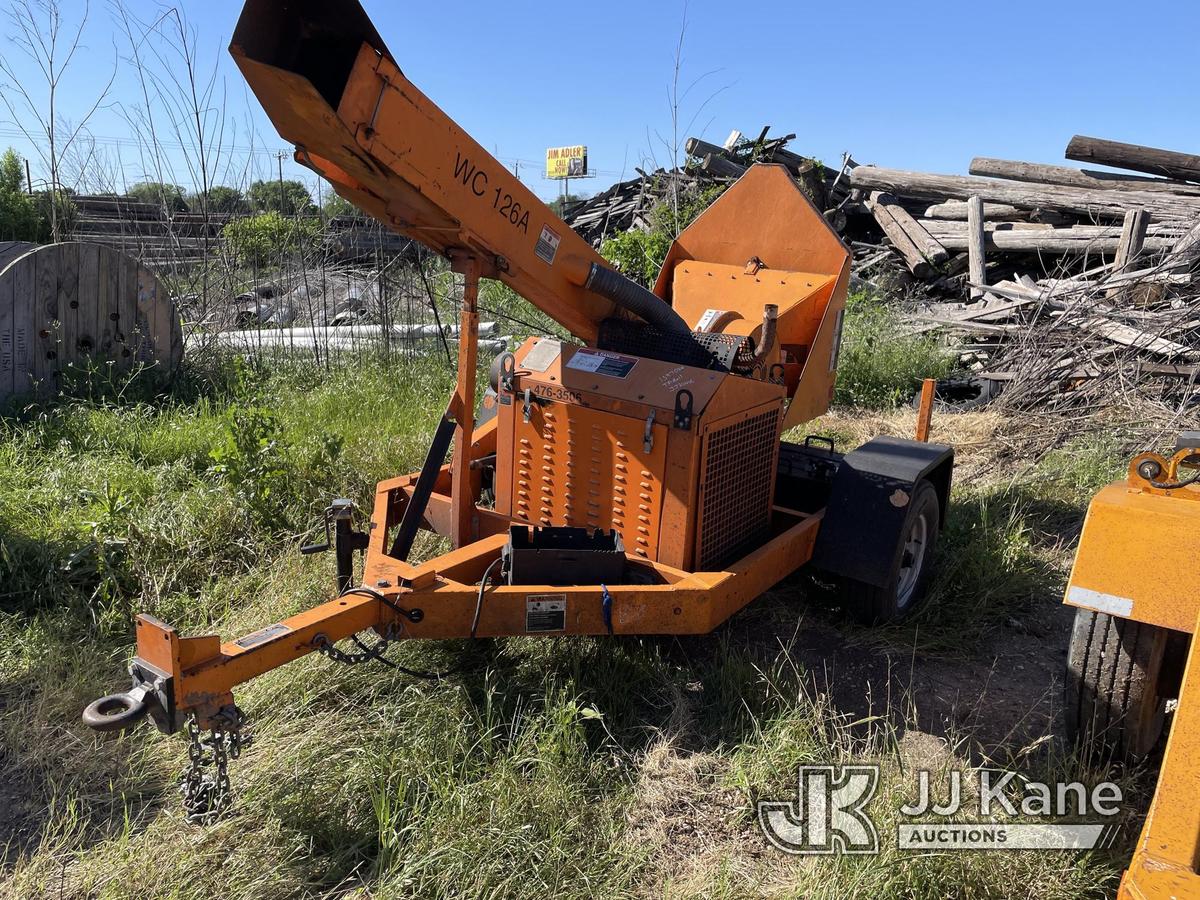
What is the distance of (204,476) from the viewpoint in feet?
17.8

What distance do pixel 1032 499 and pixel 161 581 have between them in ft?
18.1

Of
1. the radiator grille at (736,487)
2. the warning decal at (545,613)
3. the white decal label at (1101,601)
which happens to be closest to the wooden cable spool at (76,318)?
the warning decal at (545,613)

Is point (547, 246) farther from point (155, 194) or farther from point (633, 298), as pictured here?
point (155, 194)

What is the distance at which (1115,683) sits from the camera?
3.04 m

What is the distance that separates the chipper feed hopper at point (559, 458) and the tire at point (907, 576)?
14 millimetres

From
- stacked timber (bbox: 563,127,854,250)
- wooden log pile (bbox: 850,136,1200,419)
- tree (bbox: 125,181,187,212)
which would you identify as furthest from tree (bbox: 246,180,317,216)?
wooden log pile (bbox: 850,136,1200,419)

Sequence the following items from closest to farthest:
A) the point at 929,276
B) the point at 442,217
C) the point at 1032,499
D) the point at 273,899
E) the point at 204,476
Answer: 1. the point at 273,899
2. the point at 442,217
3. the point at 204,476
4. the point at 1032,499
5. the point at 929,276

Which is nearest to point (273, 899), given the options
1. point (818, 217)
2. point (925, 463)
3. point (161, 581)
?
point (161, 581)

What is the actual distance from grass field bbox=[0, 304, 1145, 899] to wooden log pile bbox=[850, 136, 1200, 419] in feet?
9.23

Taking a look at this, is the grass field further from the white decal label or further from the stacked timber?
the stacked timber

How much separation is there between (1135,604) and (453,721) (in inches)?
95.1

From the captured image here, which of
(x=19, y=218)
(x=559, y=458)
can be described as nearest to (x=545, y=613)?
(x=559, y=458)

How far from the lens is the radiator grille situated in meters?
3.68

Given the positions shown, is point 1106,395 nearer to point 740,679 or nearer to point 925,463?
point 925,463
